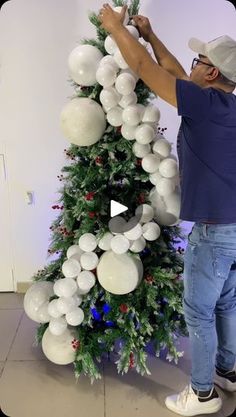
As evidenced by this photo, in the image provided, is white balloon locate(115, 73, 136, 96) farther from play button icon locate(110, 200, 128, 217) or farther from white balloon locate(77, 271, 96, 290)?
white balloon locate(77, 271, 96, 290)

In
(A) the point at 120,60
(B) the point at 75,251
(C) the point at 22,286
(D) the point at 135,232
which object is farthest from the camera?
(C) the point at 22,286

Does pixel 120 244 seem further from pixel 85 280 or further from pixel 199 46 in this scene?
pixel 199 46

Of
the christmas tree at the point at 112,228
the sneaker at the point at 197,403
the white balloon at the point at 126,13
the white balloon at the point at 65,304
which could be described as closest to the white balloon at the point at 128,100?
the christmas tree at the point at 112,228

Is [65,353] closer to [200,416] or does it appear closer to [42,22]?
[200,416]

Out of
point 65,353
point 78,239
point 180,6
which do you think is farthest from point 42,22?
point 65,353

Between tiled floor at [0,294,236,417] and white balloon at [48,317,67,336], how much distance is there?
0.26m

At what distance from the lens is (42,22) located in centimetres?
199

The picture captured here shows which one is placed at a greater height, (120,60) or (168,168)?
(120,60)

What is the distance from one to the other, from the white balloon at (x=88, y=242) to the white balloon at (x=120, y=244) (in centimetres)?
8

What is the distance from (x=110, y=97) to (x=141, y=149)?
0.71 ft

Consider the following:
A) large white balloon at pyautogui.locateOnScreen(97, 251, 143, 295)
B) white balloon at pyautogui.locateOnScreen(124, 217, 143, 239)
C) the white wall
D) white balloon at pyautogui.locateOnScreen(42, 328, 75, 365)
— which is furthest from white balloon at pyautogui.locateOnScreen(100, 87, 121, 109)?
white balloon at pyautogui.locateOnScreen(42, 328, 75, 365)

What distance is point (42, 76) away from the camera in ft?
6.82

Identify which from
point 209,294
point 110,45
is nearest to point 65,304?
point 209,294

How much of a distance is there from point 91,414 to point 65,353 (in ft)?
0.82
